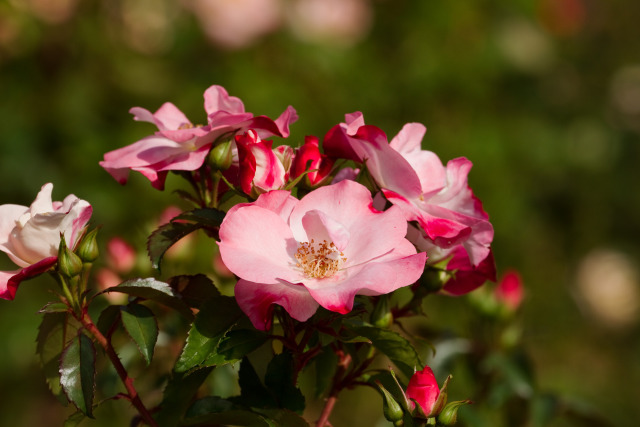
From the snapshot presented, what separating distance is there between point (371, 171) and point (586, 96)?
2.46m

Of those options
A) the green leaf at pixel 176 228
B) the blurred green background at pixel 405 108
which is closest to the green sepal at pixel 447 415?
the green leaf at pixel 176 228

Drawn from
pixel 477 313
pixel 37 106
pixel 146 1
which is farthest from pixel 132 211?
pixel 477 313

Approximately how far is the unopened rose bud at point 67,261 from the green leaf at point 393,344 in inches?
7.7

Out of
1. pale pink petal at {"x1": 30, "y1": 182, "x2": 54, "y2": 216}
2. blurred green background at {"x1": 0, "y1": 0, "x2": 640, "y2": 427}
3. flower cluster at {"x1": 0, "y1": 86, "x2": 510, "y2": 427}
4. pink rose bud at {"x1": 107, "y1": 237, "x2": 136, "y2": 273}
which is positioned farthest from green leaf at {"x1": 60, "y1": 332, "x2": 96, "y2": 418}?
blurred green background at {"x1": 0, "y1": 0, "x2": 640, "y2": 427}

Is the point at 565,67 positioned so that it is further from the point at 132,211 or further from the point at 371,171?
the point at 371,171

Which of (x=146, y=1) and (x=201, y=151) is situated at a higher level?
(x=201, y=151)

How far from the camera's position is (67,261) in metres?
0.54

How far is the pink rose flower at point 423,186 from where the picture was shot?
1.83 feet

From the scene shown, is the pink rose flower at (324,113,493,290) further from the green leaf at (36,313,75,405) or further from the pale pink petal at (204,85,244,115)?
the green leaf at (36,313,75,405)

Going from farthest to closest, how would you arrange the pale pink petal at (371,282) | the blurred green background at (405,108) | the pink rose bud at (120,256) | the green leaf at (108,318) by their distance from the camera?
1. the blurred green background at (405,108)
2. the pink rose bud at (120,256)
3. the green leaf at (108,318)
4. the pale pink petal at (371,282)

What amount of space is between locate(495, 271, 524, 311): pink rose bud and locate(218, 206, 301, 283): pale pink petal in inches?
19.7

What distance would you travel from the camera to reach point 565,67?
284 cm

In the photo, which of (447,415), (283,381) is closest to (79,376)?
(283,381)

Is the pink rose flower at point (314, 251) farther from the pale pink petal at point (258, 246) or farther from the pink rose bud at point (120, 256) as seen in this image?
the pink rose bud at point (120, 256)
